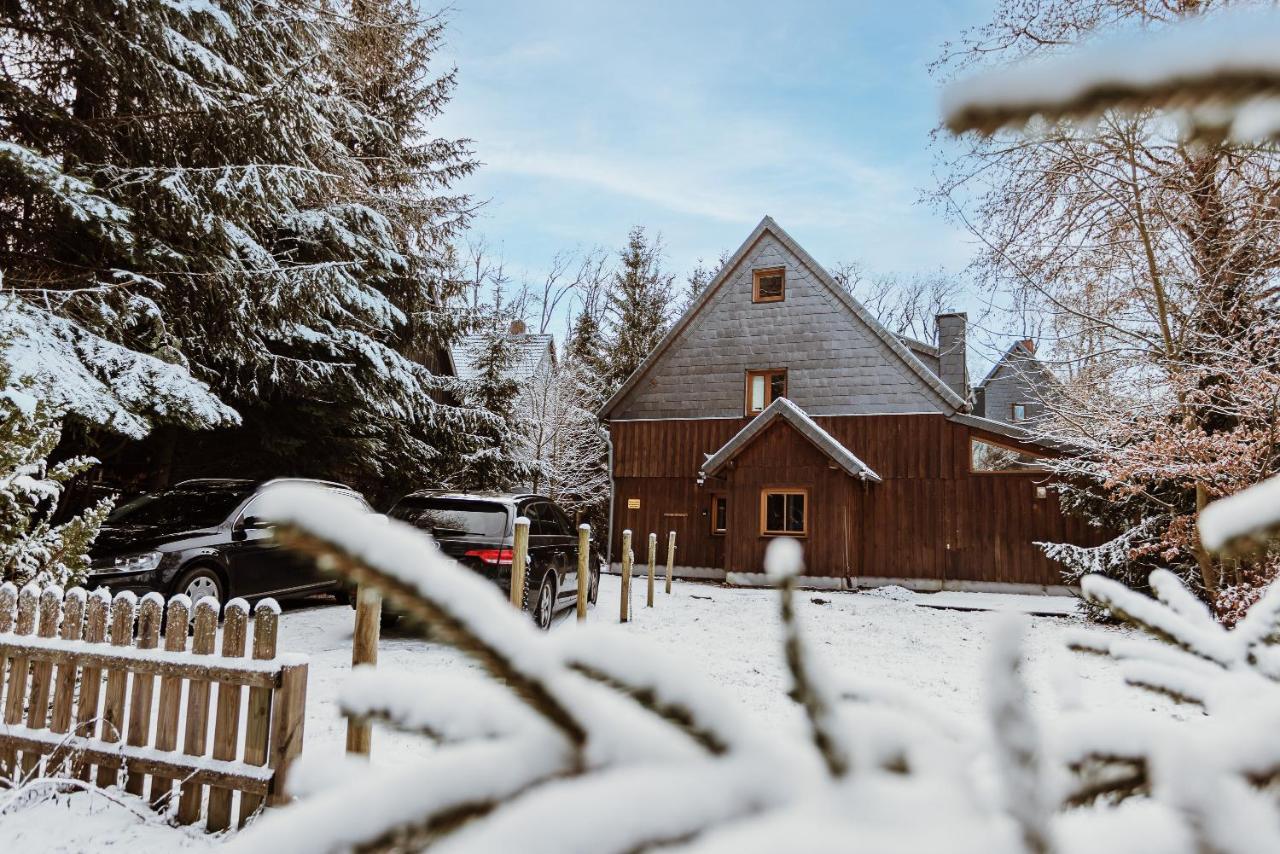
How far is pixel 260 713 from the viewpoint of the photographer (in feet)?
12.3

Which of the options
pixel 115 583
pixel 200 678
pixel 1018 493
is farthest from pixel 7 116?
pixel 1018 493

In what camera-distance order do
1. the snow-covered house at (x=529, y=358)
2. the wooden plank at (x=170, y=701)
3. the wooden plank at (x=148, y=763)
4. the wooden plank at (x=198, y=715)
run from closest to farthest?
the wooden plank at (x=148, y=763), the wooden plank at (x=198, y=715), the wooden plank at (x=170, y=701), the snow-covered house at (x=529, y=358)

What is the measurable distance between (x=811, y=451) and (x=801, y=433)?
19.7 inches

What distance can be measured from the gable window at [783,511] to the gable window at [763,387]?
10.2 ft

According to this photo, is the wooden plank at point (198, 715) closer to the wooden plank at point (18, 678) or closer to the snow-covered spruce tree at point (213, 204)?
the wooden plank at point (18, 678)

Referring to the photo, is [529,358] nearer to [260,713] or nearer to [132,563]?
[132,563]

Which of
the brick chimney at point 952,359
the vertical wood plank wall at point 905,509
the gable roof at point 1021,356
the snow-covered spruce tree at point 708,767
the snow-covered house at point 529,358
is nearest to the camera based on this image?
the snow-covered spruce tree at point 708,767

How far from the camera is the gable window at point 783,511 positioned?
1741 cm

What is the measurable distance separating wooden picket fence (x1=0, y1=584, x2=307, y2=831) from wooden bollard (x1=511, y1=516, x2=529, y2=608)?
312 centimetres

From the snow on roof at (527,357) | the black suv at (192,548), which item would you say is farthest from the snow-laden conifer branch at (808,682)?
the snow on roof at (527,357)

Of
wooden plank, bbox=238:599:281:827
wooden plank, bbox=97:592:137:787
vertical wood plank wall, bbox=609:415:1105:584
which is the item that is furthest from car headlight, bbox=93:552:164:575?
vertical wood plank wall, bbox=609:415:1105:584

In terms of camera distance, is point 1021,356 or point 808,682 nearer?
point 808,682

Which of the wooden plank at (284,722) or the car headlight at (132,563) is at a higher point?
the car headlight at (132,563)

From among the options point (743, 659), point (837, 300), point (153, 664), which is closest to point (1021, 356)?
point (743, 659)
